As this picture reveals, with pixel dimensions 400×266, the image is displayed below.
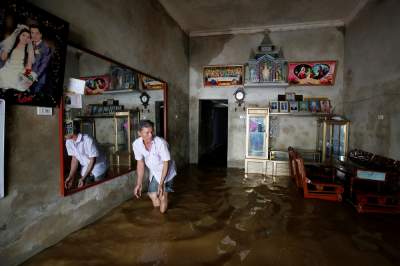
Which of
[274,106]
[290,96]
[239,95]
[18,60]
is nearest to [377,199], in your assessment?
[274,106]

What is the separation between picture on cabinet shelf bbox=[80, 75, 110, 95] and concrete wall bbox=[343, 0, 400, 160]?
4.70 meters

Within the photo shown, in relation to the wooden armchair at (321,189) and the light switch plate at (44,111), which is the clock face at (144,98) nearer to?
the light switch plate at (44,111)

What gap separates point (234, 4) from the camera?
5051 mm

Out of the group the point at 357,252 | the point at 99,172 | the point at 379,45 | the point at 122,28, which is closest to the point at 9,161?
the point at 99,172

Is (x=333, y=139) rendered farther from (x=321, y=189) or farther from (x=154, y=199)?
(x=154, y=199)

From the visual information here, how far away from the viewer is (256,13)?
5.49m

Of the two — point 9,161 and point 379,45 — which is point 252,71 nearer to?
point 379,45

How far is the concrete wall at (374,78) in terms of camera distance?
3.82m

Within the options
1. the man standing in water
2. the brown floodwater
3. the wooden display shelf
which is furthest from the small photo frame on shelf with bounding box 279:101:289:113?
the man standing in water

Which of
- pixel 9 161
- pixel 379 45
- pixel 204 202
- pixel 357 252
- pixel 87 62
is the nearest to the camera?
pixel 9 161

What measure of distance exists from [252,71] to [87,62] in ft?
14.5

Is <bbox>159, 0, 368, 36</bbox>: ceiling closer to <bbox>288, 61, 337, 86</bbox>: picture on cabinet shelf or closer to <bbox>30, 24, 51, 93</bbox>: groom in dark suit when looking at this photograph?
<bbox>288, 61, 337, 86</bbox>: picture on cabinet shelf

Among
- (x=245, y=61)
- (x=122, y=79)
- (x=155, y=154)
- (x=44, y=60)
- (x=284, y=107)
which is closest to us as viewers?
(x=44, y=60)

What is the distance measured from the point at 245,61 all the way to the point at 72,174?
17.7 ft
